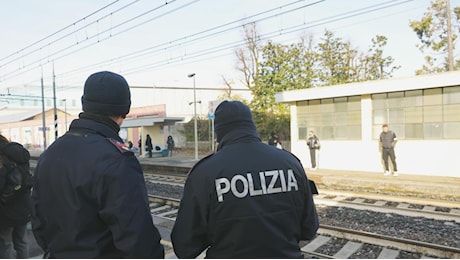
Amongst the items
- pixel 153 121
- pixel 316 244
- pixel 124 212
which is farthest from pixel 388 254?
pixel 153 121

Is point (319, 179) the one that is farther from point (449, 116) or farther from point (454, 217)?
point (454, 217)

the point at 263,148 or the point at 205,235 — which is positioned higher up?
the point at 263,148

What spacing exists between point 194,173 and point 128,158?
41cm

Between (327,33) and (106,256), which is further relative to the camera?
(327,33)

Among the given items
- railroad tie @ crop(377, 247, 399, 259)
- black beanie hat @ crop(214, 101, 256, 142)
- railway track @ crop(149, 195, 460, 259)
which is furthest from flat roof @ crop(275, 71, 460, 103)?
black beanie hat @ crop(214, 101, 256, 142)

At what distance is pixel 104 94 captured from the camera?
80.2 inches

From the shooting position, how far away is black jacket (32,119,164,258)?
1.79 meters

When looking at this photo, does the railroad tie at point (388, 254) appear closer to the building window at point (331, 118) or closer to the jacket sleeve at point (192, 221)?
the jacket sleeve at point (192, 221)

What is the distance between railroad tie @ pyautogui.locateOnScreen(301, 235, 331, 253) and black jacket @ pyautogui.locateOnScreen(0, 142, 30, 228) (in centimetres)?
394

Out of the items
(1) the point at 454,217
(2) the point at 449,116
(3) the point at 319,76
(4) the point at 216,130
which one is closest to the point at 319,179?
(2) the point at 449,116

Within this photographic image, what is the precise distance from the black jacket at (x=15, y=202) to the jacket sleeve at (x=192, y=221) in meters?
2.57

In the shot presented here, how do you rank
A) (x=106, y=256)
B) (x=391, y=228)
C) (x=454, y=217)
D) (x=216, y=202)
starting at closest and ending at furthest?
(x=106, y=256)
(x=216, y=202)
(x=391, y=228)
(x=454, y=217)

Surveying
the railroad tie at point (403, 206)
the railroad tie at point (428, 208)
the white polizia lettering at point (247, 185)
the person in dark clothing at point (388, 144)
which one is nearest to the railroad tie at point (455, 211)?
the railroad tie at point (428, 208)

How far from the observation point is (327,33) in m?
30.7
